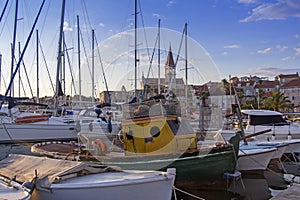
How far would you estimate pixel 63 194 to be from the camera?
640 cm

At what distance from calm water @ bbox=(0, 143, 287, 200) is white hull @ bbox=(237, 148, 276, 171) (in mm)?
263

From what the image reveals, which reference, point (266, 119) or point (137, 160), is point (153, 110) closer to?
point (137, 160)

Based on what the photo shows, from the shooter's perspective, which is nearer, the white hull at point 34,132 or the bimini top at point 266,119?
the bimini top at point 266,119

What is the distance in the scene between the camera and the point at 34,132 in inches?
918

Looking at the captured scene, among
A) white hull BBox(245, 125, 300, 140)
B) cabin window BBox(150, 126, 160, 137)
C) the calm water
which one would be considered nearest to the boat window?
cabin window BBox(150, 126, 160, 137)

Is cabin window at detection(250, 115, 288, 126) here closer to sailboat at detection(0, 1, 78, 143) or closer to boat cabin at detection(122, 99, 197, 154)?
boat cabin at detection(122, 99, 197, 154)

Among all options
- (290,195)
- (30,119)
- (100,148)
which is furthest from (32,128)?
(290,195)

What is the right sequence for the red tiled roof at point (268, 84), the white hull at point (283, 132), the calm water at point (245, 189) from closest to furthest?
the calm water at point (245, 189) < the white hull at point (283, 132) < the red tiled roof at point (268, 84)

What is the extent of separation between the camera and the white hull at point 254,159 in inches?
507

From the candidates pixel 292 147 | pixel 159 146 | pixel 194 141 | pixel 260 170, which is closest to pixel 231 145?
pixel 194 141

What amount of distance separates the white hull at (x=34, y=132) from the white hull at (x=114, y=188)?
57.6 feet

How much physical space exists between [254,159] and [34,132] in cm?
1622

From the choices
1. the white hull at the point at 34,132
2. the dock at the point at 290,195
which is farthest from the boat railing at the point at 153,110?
the white hull at the point at 34,132

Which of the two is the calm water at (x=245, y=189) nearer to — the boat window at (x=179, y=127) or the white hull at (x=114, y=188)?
the boat window at (x=179, y=127)
